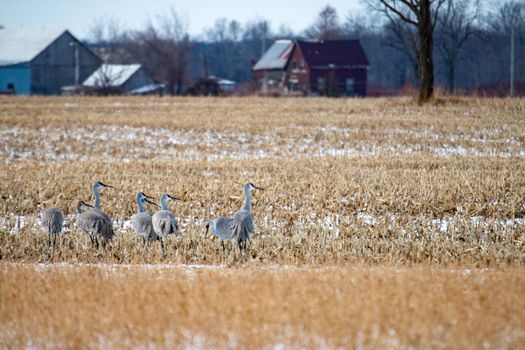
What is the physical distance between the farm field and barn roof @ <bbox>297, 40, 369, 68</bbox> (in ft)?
150

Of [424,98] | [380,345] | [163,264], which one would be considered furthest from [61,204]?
[424,98]

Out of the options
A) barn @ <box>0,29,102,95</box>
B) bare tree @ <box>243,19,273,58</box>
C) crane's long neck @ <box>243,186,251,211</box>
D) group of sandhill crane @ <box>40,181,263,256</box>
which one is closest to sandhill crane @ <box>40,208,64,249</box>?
group of sandhill crane @ <box>40,181,263,256</box>

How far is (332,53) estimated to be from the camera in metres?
68.9

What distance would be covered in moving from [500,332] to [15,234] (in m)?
6.70

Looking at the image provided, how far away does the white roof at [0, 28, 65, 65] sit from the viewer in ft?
230

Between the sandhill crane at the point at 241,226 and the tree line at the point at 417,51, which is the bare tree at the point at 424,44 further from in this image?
the sandhill crane at the point at 241,226

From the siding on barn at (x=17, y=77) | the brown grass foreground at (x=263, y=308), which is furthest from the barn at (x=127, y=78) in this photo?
the brown grass foreground at (x=263, y=308)

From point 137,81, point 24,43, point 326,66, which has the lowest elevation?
point 137,81

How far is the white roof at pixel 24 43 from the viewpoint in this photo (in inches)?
2758

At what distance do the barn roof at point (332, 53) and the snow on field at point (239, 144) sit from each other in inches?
1664

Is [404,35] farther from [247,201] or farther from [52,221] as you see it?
[52,221]

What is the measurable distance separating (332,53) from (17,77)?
1090 inches

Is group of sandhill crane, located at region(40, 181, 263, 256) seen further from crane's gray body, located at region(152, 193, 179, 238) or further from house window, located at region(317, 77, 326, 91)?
house window, located at region(317, 77, 326, 91)

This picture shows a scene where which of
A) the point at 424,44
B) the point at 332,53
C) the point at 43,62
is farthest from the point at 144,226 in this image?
the point at 43,62
